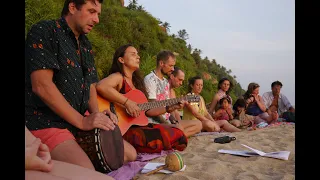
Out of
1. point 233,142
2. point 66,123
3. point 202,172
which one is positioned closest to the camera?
point 66,123

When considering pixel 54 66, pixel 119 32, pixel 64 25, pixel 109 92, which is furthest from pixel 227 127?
pixel 119 32

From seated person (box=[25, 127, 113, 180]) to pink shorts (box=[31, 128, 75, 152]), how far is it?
2.43 feet

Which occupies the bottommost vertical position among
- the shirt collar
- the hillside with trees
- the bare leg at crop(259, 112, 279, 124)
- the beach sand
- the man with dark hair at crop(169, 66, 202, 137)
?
the beach sand

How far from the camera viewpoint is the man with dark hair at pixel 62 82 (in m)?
2.08

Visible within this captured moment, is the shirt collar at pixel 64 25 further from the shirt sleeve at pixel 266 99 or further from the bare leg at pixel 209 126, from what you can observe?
the shirt sleeve at pixel 266 99

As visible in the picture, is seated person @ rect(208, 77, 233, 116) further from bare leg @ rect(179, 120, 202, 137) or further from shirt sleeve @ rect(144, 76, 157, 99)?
shirt sleeve @ rect(144, 76, 157, 99)

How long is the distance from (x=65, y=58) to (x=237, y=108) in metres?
5.72

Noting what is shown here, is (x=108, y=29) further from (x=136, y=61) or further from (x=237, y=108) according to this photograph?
(x=136, y=61)

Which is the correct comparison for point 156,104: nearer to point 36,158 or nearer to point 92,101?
point 92,101

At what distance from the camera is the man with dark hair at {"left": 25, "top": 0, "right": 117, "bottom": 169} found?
2.08 m

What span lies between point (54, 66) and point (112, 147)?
2.42 ft

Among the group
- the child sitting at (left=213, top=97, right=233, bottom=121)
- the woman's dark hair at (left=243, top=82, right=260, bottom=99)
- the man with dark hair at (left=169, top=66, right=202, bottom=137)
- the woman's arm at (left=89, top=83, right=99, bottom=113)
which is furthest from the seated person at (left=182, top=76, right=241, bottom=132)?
the woman's arm at (left=89, top=83, right=99, bottom=113)

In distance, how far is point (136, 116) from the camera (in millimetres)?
3812
